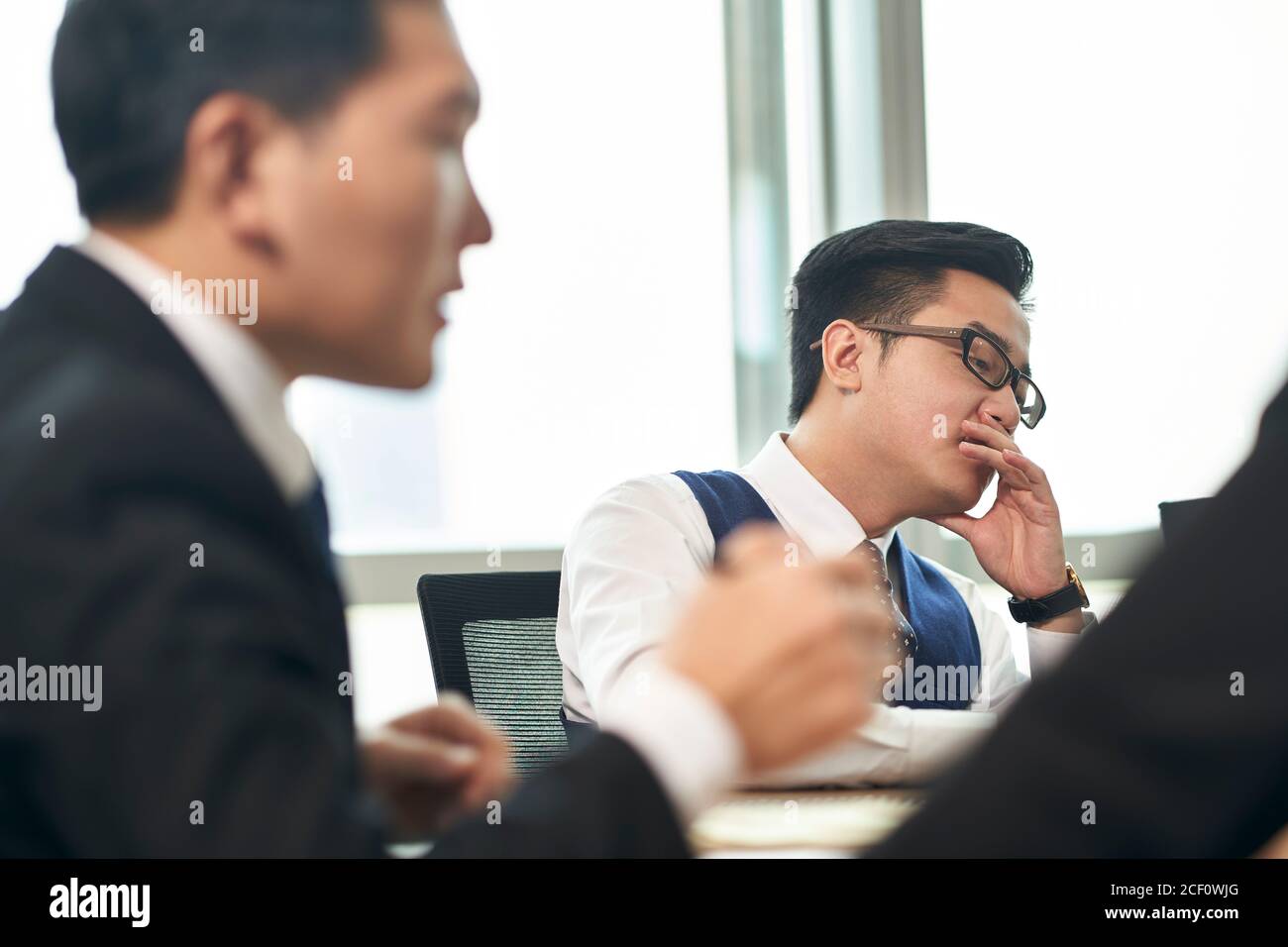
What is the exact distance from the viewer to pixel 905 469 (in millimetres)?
1696

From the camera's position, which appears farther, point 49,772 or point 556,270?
point 556,270

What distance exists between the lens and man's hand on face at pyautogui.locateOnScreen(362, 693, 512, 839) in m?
0.64

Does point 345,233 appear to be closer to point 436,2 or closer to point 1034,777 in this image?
point 436,2

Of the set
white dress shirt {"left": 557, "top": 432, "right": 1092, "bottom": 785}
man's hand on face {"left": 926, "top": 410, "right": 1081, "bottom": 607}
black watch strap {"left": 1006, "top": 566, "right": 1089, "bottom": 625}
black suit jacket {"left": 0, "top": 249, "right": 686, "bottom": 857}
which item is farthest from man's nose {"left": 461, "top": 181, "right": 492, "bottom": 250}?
black watch strap {"left": 1006, "top": 566, "right": 1089, "bottom": 625}

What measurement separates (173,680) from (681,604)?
968 millimetres

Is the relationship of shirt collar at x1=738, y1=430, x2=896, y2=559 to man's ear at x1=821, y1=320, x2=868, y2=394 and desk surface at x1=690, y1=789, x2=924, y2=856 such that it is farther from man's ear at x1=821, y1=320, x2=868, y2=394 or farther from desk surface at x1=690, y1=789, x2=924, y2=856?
desk surface at x1=690, y1=789, x2=924, y2=856

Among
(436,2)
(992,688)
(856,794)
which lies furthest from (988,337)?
(436,2)

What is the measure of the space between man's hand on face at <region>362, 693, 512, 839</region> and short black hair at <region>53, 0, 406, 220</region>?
1.02ft

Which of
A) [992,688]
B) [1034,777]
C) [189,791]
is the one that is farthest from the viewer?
[992,688]

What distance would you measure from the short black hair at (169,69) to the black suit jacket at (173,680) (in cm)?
17

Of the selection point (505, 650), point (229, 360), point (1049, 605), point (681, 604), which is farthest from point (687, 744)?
point (1049, 605)
